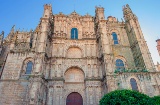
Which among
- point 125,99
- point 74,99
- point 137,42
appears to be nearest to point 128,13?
point 137,42

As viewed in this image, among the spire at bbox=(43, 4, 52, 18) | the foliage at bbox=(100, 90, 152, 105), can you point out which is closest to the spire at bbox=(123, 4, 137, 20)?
the spire at bbox=(43, 4, 52, 18)

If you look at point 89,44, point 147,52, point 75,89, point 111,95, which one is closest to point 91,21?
point 89,44

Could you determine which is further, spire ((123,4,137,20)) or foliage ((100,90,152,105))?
spire ((123,4,137,20))

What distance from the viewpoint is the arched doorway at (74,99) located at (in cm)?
2070

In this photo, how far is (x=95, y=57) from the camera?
23438 millimetres

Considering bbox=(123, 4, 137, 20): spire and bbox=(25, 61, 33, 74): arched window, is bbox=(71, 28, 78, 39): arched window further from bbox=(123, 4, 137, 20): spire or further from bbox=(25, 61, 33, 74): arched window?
bbox=(123, 4, 137, 20): spire

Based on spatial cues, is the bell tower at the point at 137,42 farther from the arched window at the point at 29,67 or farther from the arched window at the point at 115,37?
the arched window at the point at 29,67

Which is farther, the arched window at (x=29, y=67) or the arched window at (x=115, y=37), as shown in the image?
the arched window at (x=115, y=37)

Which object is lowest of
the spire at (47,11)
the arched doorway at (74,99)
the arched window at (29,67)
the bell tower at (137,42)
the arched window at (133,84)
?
the arched doorway at (74,99)

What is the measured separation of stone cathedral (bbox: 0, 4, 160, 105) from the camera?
19953 mm

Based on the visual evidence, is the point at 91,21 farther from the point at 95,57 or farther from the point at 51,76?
the point at 51,76

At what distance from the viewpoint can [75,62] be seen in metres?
23.1

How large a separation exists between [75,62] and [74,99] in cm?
537

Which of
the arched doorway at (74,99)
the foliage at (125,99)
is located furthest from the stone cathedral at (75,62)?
the foliage at (125,99)
